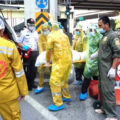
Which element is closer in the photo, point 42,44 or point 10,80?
point 10,80

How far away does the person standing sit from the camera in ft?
16.0

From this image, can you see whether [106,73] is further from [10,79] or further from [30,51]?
[30,51]

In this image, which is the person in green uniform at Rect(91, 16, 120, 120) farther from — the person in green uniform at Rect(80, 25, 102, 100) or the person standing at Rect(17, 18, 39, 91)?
the person standing at Rect(17, 18, 39, 91)

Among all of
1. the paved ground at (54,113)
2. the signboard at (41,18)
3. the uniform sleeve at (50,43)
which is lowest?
the paved ground at (54,113)

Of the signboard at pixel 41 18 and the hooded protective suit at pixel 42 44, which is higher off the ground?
the signboard at pixel 41 18

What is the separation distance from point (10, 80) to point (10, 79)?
12 millimetres

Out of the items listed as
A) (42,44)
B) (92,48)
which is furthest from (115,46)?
(42,44)

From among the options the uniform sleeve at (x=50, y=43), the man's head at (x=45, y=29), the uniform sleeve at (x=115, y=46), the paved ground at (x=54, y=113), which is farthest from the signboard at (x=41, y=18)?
the uniform sleeve at (x=115, y=46)

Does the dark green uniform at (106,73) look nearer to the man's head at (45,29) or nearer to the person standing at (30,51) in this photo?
the man's head at (45,29)

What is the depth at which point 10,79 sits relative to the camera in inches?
93.0

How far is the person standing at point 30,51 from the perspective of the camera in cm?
488

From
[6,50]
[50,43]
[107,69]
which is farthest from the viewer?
[50,43]

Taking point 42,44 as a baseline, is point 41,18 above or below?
above

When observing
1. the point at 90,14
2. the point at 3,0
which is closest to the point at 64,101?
the point at 3,0
